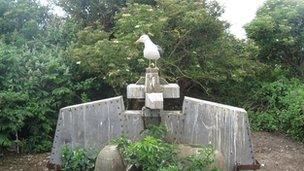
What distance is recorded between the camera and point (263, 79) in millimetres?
12758

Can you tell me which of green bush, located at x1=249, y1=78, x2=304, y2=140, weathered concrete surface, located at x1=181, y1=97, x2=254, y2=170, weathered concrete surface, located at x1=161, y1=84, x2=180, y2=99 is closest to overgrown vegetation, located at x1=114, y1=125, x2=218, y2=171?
weathered concrete surface, located at x1=181, y1=97, x2=254, y2=170

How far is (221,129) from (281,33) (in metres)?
6.73

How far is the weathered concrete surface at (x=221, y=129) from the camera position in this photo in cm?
647

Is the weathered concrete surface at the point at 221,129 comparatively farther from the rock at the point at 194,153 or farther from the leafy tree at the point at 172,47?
the leafy tree at the point at 172,47

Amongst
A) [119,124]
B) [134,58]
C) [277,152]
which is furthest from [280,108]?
[119,124]

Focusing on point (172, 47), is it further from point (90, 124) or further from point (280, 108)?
point (90, 124)

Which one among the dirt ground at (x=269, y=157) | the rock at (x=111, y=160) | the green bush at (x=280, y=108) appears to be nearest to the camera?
the rock at (x=111, y=160)

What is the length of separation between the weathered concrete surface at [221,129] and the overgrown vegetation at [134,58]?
3094 millimetres

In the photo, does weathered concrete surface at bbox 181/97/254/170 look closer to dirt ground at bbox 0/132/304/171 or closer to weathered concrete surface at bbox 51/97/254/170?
weathered concrete surface at bbox 51/97/254/170

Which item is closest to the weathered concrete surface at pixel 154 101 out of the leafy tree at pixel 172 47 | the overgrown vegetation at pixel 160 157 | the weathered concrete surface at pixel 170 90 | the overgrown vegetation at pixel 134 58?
the weathered concrete surface at pixel 170 90

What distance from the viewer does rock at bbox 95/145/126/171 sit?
642cm

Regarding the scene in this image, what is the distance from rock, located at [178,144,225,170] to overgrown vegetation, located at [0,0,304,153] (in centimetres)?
346

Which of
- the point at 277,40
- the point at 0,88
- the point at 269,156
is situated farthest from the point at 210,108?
the point at 277,40

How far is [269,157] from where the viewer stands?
9695mm
